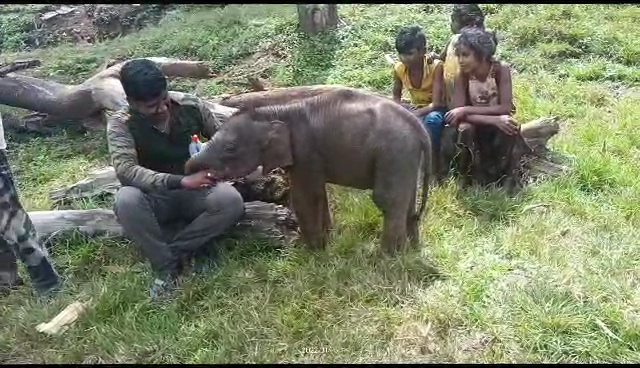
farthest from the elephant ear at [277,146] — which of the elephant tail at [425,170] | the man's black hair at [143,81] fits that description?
the elephant tail at [425,170]

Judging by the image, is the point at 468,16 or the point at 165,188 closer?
the point at 165,188

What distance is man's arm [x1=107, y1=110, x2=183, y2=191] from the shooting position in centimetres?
436

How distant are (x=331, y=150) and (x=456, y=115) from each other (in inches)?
47.9

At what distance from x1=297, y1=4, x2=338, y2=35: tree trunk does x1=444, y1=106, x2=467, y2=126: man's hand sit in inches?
173

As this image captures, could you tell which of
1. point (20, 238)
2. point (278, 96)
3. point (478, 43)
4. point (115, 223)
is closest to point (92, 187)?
point (115, 223)

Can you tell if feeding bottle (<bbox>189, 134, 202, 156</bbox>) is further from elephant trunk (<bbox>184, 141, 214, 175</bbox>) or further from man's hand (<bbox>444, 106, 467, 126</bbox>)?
man's hand (<bbox>444, 106, 467, 126</bbox>)

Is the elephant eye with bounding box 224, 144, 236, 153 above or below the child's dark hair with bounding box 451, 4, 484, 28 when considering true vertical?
below

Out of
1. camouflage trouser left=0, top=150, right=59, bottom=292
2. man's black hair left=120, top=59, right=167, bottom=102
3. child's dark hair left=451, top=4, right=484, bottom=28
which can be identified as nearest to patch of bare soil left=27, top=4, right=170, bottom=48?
child's dark hair left=451, top=4, right=484, bottom=28

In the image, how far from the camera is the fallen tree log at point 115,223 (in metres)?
4.84

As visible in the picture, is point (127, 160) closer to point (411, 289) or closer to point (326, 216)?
point (326, 216)

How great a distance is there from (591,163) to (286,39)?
15.7 feet

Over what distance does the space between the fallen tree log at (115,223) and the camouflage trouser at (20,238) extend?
46cm

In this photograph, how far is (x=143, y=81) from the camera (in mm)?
4141

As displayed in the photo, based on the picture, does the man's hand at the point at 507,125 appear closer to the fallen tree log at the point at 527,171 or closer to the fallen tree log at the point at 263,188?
the fallen tree log at the point at 527,171
